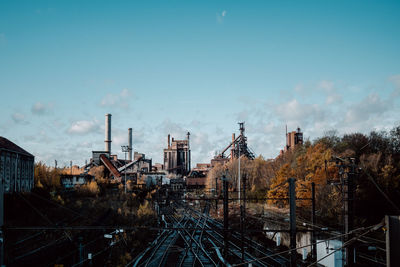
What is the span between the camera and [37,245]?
1511cm

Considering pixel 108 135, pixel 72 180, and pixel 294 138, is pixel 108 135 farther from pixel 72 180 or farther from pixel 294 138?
pixel 294 138

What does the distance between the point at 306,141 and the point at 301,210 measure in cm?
1440

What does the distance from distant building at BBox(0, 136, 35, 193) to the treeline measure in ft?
46.4

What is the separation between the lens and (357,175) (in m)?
24.5

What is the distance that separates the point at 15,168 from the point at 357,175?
25326mm

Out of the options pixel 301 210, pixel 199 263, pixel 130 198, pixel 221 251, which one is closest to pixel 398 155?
pixel 301 210

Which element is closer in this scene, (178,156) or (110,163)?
(110,163)

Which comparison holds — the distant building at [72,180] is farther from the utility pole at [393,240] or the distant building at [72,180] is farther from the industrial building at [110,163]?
the utility pole at [393,240]

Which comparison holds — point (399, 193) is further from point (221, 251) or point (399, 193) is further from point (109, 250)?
point (109, 250)

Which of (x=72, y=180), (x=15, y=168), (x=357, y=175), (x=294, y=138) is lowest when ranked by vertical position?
(x=72, y=180)

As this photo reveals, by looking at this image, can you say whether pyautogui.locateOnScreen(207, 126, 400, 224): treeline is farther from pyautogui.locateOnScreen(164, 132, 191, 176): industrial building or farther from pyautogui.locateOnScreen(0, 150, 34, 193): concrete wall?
pyautogui.locateOnScreen(164, 132, 191, 176): industrial building

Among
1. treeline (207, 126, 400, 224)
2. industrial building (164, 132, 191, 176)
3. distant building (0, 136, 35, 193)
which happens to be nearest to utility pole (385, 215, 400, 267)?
treeline (207, 126, 400, 224)

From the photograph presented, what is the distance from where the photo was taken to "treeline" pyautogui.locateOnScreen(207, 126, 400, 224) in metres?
24.8

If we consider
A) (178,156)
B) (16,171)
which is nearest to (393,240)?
(16,171)
